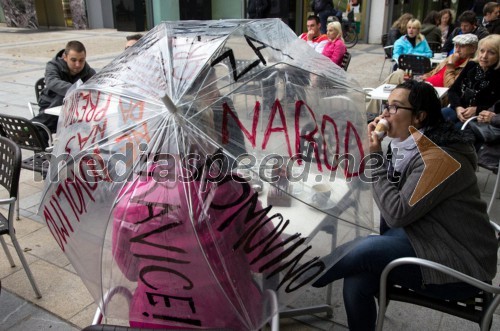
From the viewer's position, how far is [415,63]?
20.4 ft

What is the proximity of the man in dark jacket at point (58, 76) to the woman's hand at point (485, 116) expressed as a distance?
142 inches

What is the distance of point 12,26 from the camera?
19.6 meters

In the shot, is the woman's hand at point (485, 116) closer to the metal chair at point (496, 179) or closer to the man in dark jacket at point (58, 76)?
the metal chair at point (496, 179)

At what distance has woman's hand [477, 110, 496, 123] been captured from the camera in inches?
150

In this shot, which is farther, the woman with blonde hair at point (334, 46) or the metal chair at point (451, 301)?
the woman with blonde hair at point (334, 46)

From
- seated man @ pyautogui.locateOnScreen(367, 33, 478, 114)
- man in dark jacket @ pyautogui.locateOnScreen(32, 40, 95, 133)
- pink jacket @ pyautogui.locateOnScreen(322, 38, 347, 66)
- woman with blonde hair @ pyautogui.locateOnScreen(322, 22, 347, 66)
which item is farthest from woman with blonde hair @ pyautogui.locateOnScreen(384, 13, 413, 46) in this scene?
man in dark jacket @ pyautogui.locateOnScreen(32, 40, 95, 133)

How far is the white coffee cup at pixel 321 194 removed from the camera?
4.88 ft

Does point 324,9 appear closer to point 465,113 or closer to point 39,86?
point 465,113

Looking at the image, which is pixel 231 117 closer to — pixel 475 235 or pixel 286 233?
→ pixel 286 233

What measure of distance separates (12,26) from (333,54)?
17983 mm

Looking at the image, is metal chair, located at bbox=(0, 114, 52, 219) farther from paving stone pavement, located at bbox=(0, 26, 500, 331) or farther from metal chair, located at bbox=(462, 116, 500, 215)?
metal chair, located at bbox=(462, 116, 500, 215)

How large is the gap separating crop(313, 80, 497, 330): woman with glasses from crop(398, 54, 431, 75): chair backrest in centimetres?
440

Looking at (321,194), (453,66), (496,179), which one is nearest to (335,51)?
(453,66)

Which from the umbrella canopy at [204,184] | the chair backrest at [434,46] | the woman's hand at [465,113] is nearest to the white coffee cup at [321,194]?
the umbrella canopy at [204,184]
